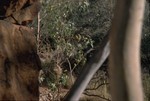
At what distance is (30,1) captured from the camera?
15.2 ft

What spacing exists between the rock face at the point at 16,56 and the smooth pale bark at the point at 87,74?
37 cm

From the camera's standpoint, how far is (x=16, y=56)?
4.25 metres

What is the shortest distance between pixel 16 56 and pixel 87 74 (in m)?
0.67

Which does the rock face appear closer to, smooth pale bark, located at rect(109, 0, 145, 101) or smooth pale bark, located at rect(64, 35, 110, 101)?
smooth pale bark, located at rect(64, 35, 110, 101)

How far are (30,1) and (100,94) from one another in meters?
6.21

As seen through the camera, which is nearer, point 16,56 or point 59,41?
point 16,56

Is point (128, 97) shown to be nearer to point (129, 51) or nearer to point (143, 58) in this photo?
point (129, 51)

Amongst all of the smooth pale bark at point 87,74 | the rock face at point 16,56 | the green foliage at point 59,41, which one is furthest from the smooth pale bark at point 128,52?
the green foliage at point 59,41

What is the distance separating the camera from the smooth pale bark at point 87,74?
4.11 metres

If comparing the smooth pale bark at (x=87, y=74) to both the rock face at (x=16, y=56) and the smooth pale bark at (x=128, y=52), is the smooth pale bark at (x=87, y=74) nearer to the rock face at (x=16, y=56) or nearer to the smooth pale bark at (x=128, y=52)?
the rock face at (x=16, y=56)

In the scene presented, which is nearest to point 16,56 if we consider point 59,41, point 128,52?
point 128,52

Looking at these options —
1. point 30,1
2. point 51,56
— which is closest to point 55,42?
point 51,56

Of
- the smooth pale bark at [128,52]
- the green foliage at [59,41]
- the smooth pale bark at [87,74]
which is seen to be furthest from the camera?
the green foliage at [59,41]

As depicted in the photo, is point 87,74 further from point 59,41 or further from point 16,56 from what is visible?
point 59,41
